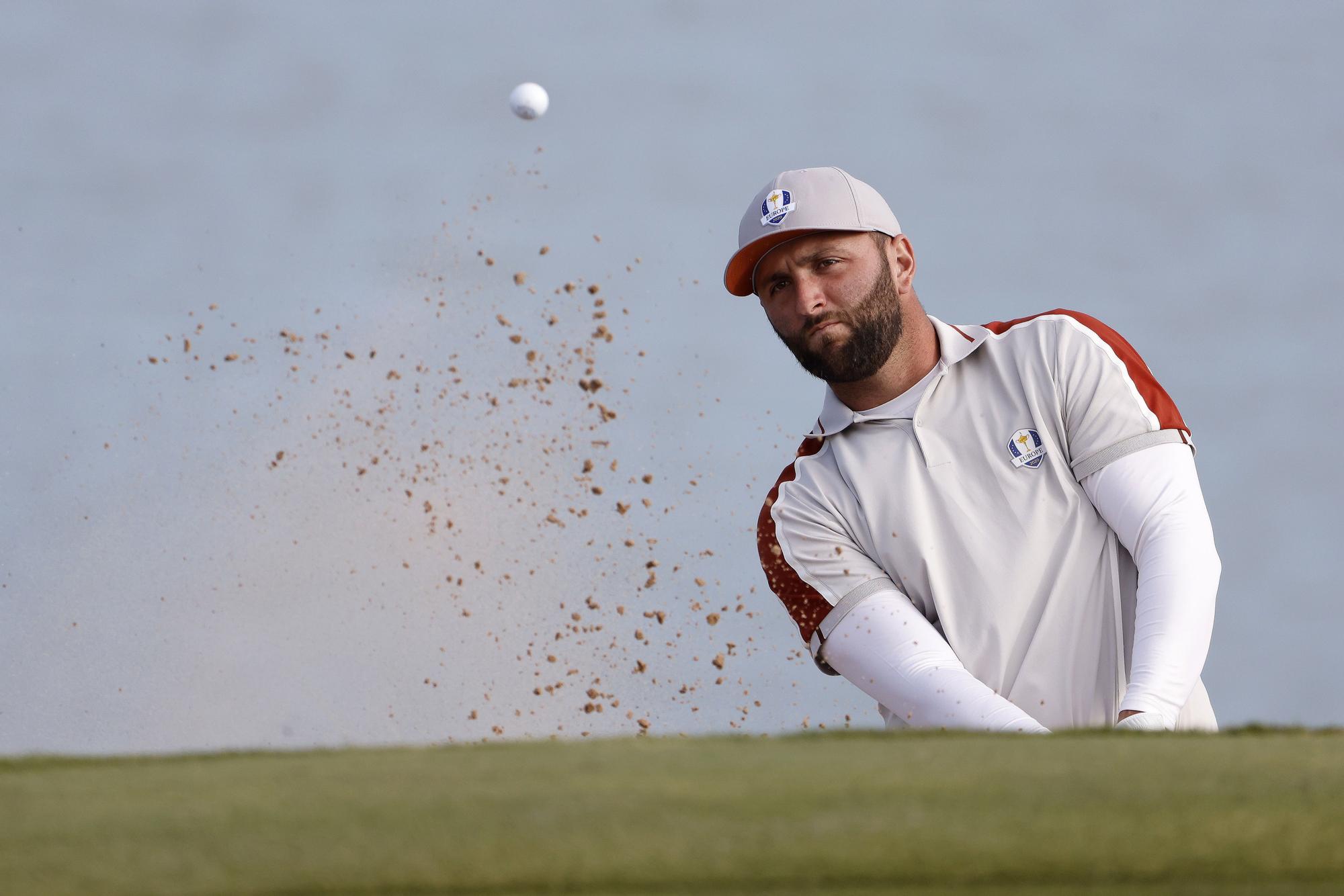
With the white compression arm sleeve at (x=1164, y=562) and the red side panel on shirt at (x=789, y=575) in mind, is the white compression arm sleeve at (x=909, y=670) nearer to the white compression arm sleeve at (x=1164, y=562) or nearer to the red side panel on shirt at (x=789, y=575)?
the red side panel on shirt at (x=789, y=575)

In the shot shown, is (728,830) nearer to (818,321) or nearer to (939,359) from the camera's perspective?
(818,321)

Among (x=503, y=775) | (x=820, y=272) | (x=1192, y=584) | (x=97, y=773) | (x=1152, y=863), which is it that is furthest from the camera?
(x=820, y=272)

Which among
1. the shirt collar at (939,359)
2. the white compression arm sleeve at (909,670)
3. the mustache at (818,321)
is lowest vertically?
the white compression arm sleeve at (909,670)

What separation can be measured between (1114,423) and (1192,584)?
1.19 feet

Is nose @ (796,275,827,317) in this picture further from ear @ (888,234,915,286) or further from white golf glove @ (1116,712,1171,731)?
white golf glove @ (1116,712,1171,731)

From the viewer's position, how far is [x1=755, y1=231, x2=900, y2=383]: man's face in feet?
8.87

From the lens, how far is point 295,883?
103 cm

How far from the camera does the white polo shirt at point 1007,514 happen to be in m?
2.55

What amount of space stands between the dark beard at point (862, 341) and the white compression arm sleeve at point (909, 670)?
47 cm

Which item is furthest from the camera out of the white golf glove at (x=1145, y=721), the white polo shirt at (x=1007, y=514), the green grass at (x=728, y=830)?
the white polo shirt at (x=1007, y=514)

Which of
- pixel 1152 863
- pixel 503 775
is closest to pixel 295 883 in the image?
pixel 503 775

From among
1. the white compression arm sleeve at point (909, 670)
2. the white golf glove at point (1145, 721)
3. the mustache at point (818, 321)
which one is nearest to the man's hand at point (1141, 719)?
the white golf glove at point (1145, 721)

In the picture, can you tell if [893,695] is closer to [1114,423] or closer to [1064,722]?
[1064,722]

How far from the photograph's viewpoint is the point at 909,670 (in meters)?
2.55
